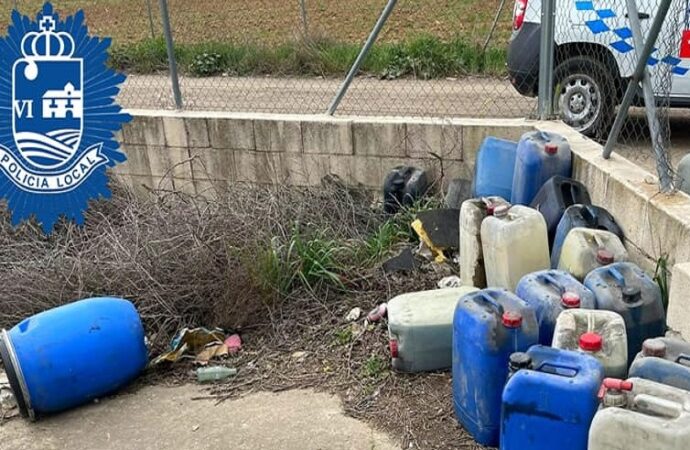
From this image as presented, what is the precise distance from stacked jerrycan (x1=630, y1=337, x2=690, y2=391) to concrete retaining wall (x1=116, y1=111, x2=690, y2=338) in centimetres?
162

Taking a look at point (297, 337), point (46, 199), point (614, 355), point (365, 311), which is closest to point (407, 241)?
point (365, 311)

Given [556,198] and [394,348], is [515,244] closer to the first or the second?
[556,198]

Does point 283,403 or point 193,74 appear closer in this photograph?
point 283,403

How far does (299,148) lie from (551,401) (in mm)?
3375

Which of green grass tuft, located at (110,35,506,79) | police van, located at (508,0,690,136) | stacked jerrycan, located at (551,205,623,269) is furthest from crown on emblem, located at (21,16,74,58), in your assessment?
green grass tuft, located at (110,35,506,79)

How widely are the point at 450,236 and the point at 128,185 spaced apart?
2930 millimetres

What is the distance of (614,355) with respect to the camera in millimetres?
2768

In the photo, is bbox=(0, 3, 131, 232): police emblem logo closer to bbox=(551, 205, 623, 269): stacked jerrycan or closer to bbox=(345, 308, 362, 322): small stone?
bbox=(345, 308, 362, 322): small stone

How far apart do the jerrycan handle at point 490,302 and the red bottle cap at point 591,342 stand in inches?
13.6

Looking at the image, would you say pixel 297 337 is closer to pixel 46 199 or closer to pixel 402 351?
pixel 402 351

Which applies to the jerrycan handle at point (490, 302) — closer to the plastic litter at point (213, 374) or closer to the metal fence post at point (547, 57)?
the plastic litter at point (213, 374)

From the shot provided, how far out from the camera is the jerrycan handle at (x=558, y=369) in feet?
8.46

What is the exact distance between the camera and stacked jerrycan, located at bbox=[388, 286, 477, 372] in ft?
11.5

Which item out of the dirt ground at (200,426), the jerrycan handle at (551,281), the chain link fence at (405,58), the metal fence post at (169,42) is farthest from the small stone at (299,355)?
the metal fence post at (169,42)
